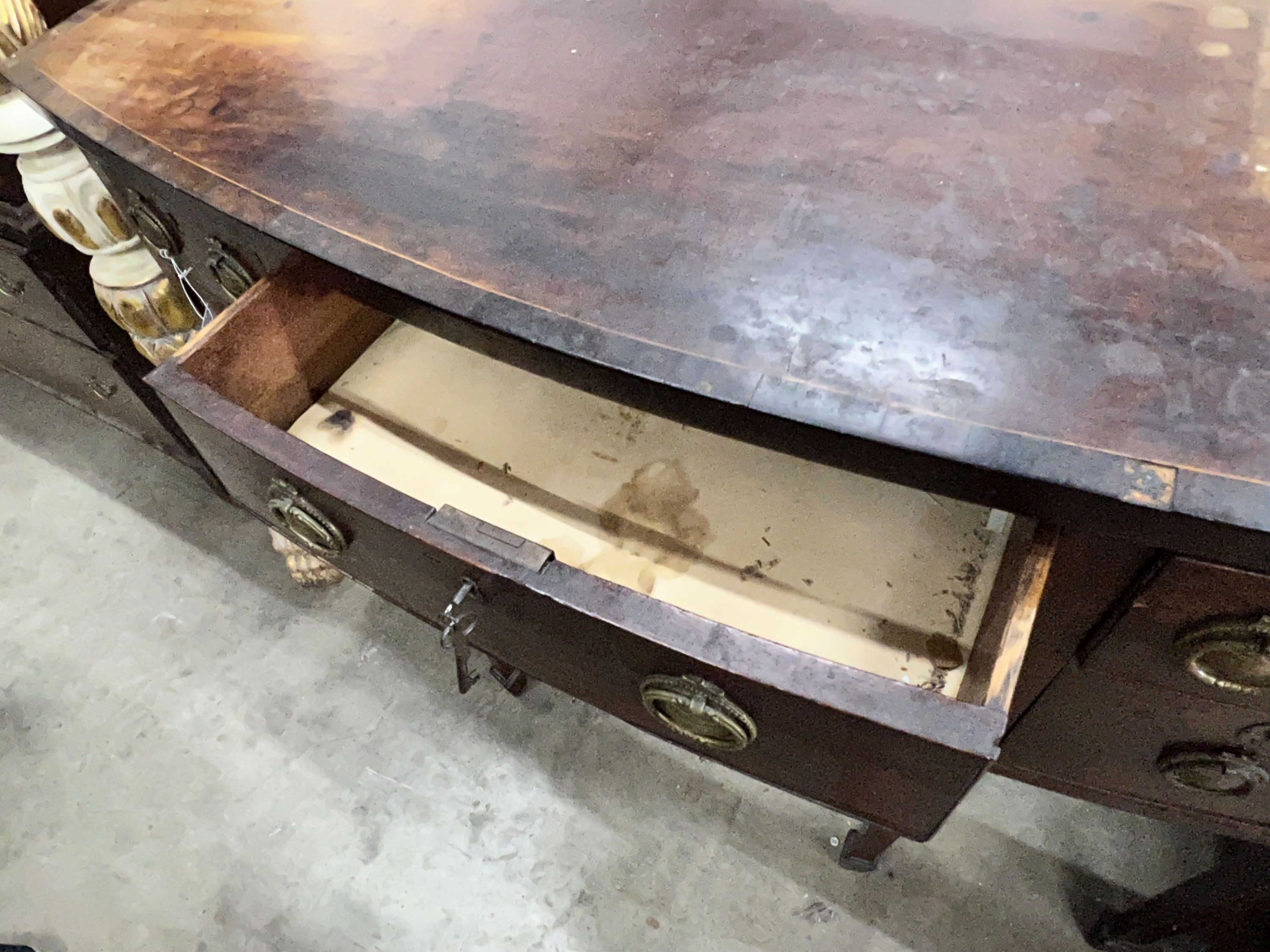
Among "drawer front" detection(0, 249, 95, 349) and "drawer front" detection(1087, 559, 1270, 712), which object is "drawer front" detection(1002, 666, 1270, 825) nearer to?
"drawer front" detection(1087, 559, 1270, 712)

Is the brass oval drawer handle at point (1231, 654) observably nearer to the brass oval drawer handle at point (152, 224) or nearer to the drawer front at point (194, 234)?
the drawer front at point (194, 234)

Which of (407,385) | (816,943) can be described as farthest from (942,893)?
(407,385)

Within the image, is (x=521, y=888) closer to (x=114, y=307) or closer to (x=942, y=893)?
(x=942, y=893)

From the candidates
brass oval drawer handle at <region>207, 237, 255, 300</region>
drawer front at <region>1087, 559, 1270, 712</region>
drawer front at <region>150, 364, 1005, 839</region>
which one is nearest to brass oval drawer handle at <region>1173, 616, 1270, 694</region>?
drawer front at <region>1087, 559, 1270, 712</region>

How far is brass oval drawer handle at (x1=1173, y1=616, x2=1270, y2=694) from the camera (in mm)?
431

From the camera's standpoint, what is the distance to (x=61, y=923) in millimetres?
928

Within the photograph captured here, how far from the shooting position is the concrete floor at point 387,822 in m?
0.90

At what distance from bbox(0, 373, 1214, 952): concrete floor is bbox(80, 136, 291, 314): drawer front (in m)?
0.54

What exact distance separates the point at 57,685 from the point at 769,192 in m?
1.11

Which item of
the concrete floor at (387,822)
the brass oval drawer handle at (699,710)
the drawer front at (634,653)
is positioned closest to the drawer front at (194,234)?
the drawer front at (634,653)

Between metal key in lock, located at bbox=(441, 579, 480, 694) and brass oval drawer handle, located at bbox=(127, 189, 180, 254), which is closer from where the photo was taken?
metal key in lock, located at bbox=(441, 579, 480, 694)

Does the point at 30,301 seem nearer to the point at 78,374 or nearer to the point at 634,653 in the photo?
the point at 78,374

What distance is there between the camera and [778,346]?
0.45 meters

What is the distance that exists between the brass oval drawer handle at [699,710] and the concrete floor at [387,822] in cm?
47
